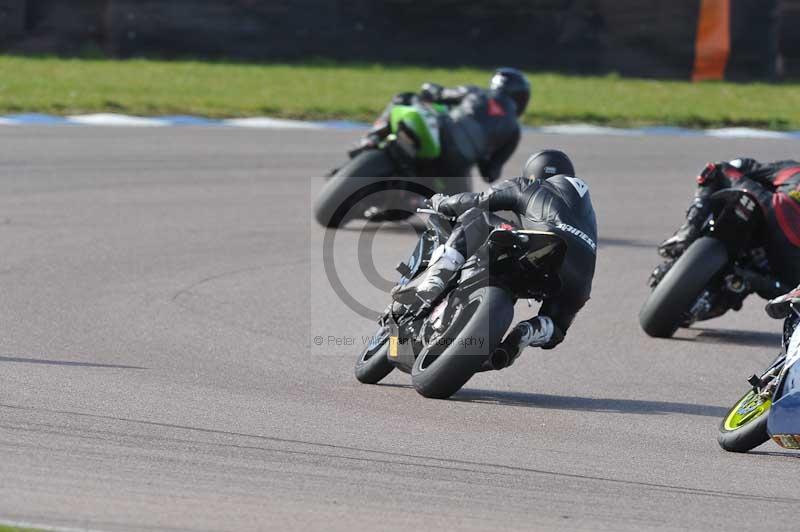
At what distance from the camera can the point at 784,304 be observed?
5680 millimetres

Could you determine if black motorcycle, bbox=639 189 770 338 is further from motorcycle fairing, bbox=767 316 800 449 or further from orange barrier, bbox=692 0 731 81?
orange barrier, bbox=692 0 731 81

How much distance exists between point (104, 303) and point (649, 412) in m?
3.48

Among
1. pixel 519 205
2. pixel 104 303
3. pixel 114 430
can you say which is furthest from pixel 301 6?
pixel 114 430

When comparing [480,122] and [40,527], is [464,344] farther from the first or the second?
[480,122]

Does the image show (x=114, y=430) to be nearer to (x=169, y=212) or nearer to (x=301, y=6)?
(x=169, y=212)

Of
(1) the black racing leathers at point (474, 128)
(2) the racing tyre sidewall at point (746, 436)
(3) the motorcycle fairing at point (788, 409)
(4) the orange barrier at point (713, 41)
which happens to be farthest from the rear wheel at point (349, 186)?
(4) the orange barrier at point (713, 41)

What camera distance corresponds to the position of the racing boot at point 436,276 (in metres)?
6.37

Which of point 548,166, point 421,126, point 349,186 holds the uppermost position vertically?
point 548,166

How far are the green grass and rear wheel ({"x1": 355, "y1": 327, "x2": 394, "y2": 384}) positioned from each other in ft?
30.3

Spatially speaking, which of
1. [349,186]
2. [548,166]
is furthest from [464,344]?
[349,186]

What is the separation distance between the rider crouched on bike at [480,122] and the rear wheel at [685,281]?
3.24 m

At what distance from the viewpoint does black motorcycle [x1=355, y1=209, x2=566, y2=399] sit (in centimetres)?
607

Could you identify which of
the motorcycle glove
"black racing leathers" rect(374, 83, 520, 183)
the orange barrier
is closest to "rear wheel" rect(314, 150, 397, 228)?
"black racing leathers" rect(374, 83, 520, 183)

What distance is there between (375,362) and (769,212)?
115 inches
